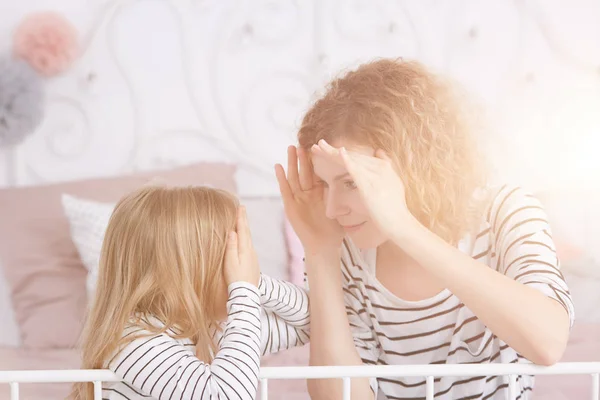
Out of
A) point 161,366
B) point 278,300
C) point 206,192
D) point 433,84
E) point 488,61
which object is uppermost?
point 488,61

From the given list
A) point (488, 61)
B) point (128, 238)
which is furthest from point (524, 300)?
point (488, 61)

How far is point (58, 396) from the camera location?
1.61m

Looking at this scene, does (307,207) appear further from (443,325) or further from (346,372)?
(346,372)

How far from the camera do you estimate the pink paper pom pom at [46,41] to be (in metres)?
2.17

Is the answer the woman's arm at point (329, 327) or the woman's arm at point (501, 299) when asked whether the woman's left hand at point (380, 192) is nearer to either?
the woman's arm at point (501, 299)

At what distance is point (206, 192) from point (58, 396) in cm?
74

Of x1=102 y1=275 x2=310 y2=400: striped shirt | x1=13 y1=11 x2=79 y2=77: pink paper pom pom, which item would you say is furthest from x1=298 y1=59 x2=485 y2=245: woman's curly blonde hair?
x1=13 y1=11 x2=79 y2=77: pink paper pom pom

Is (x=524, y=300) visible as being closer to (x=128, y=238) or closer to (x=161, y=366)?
(x=161, y=366)

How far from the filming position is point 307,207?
49.1 inches

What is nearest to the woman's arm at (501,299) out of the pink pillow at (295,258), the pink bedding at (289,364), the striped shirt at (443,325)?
the striped shirt at (443,325)

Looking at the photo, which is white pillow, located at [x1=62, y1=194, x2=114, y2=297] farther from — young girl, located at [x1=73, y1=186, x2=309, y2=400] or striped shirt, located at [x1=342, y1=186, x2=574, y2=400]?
striped shirt, located at [x1=342, y1=186, x2=574, y2=400]

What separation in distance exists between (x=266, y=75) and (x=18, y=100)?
76cm

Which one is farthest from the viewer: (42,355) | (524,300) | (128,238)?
(42,355)

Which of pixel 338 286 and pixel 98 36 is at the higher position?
pixel 98 36
